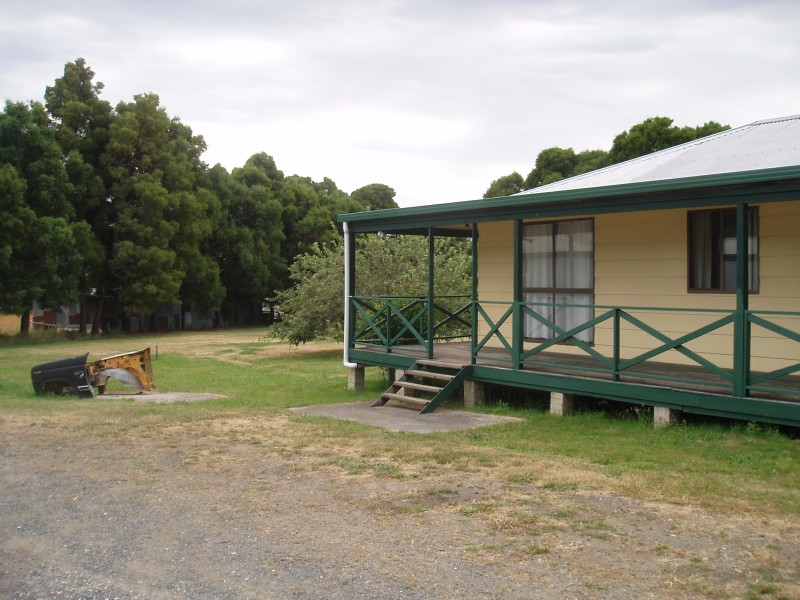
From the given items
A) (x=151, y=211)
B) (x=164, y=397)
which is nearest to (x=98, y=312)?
(x=151, y=211)

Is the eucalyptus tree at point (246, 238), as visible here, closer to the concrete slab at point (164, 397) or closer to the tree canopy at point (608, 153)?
the tree canopy at point (608, 153)

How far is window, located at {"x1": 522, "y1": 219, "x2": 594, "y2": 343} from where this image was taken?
38.7ft

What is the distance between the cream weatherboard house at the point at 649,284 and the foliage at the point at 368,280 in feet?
29.0

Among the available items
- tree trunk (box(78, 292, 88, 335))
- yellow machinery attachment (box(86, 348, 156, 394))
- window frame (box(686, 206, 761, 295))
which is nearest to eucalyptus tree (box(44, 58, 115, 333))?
tree trunk (box(78, 292, 88, 335))

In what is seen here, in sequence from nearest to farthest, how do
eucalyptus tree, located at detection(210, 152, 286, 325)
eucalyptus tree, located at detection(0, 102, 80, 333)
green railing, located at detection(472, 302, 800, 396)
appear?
green railing, located at detection(472, 302, 800, 396) → eucalyptus tree, located at detection(0, 102, 80, 333) → eucalyptus tree, located at detection(210, 152, 286, 325)

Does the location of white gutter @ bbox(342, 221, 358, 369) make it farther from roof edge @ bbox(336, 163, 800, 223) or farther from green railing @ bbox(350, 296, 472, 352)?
roof edge @ bbox(336, 163, 800, 223)

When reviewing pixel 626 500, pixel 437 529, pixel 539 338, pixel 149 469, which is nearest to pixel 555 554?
pixel 437 529

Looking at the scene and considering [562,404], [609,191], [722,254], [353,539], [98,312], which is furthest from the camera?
[98,312]

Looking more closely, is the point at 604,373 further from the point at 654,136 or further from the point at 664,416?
the point at 654,136

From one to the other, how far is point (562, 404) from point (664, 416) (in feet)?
5.11

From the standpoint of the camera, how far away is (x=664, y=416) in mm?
9250

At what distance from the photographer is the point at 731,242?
401 inches

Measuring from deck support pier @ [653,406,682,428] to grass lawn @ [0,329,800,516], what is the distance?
0.41 feet

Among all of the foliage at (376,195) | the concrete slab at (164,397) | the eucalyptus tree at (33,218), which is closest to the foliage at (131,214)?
the eucalyptus tree at (33,218)
